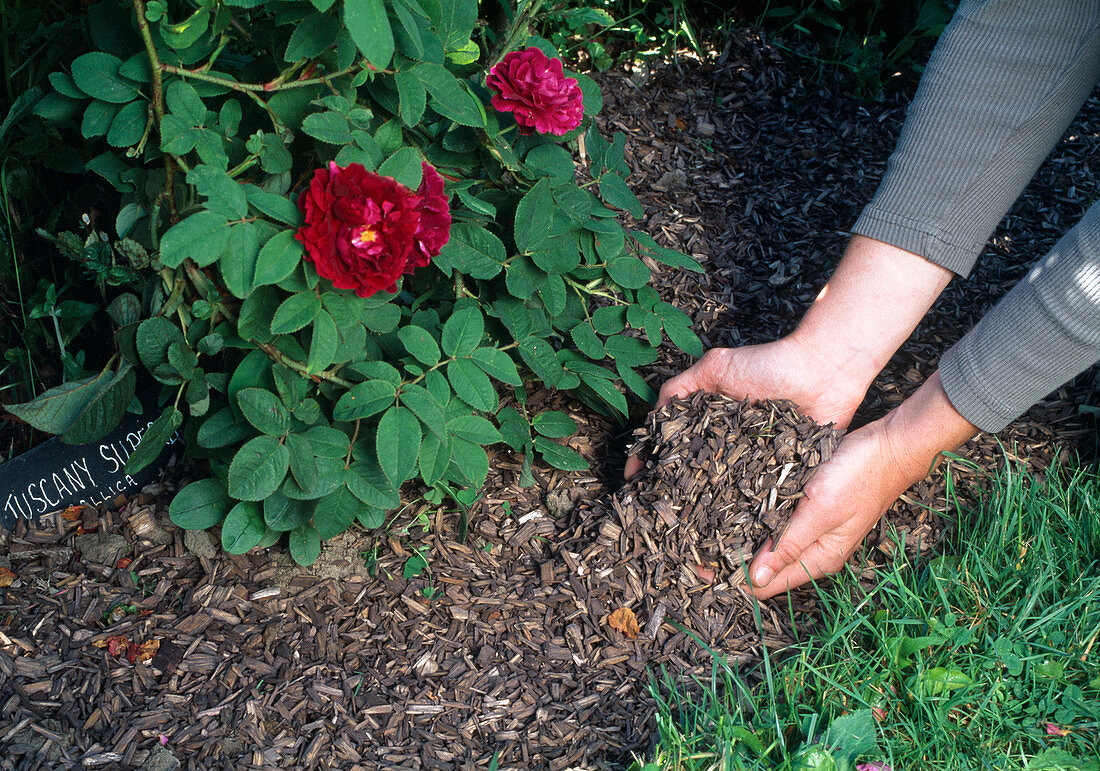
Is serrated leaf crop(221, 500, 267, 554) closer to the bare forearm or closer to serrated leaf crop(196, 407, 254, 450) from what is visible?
serrated leaf crop(196, 407, 254, 450)

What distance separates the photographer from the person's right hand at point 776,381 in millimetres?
2045

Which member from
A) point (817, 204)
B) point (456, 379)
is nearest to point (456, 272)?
point (456, 379)

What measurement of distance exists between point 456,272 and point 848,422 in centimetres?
110

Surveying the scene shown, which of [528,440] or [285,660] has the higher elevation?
[528,440]

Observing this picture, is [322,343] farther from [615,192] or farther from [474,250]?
[615,192]

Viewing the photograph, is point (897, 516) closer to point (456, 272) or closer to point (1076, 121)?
point (456, 272)

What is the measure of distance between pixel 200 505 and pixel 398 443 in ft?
1.72

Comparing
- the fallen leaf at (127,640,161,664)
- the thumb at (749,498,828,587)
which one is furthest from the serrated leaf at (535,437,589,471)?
the fallen leaf at (127,640,161,664)

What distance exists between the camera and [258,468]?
152cm

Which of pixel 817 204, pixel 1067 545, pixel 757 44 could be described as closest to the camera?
pixel 1067 545

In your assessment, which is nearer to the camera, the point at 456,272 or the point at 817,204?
the point at 456,272

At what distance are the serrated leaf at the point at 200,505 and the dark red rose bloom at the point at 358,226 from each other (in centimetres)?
66

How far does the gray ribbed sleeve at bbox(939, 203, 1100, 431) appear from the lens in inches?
64.5

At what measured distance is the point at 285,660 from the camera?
1728mm
